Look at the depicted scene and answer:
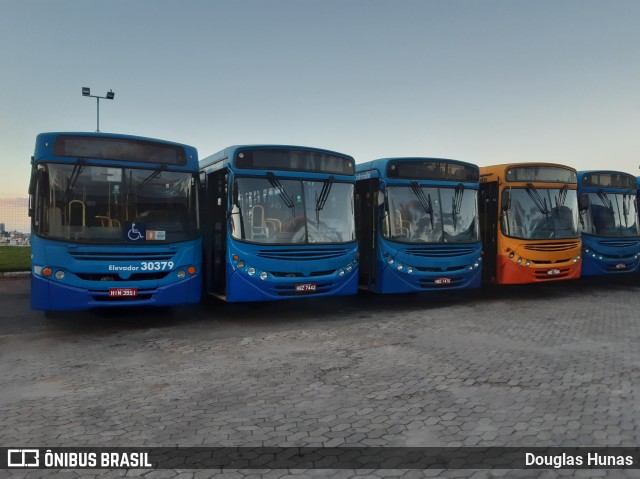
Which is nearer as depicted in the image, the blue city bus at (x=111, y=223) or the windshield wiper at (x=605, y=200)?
the blue city bus at (x=111, y=223)

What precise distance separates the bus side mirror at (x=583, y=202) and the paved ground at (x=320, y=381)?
3.64 metres

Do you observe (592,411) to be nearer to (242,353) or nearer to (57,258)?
(242,353)

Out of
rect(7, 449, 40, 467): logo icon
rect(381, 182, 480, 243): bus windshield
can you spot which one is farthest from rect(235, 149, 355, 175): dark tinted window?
rect(7, 449, 40, 467): logo icon

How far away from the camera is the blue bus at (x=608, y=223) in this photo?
523 inches

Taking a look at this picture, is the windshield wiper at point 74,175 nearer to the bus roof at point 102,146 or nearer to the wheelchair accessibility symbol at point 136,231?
the bus roof at point 102,146

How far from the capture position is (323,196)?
378 inches

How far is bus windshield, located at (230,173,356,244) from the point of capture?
8992 mm

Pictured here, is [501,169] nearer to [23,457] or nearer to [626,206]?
[626,206]

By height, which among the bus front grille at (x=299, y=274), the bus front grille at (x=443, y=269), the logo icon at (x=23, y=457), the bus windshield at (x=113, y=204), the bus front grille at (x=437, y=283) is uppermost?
the bus windshield at (x=113, y=204)

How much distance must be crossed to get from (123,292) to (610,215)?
41.0ft

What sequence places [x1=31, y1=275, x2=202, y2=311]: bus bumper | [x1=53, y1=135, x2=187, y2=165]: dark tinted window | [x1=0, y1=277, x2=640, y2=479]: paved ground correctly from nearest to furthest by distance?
1. [x1=0, y1=277, x2=640, y2=479]: paved ground
2. [x1=31, y1=275, x2=202, y2=311]: bus bumper
3. [x1=53, y1=135, x2=187, y2=165]: dark tinted window

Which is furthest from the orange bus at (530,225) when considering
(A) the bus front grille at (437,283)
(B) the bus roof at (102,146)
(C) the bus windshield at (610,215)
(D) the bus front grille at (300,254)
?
(B) the bus roof at (102,146)

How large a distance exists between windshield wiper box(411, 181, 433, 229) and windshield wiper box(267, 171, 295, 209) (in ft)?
9.95

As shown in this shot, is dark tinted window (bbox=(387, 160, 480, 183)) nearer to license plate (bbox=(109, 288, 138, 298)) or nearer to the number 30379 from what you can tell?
the number 30379
